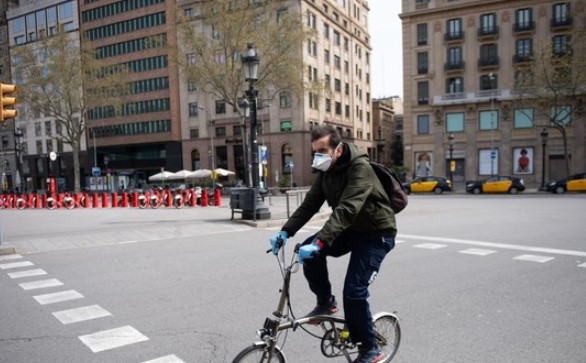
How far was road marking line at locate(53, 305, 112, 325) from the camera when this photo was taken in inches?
202

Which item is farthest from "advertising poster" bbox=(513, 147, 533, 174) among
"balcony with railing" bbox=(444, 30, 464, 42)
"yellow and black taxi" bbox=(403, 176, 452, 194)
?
"yellow and black taxi" bbox=(403, 176, 452, 194)

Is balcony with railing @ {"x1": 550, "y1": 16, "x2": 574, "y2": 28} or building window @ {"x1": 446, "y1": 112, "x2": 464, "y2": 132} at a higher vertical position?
balcony with railing @ {"x1": 550, "y1": 16, "x2": 574, "y2": 28}

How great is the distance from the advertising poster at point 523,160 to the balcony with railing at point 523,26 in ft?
37.4

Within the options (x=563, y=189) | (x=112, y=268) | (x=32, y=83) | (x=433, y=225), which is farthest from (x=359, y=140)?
(x=112, y=268)

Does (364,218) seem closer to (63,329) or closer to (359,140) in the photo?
(63,329)

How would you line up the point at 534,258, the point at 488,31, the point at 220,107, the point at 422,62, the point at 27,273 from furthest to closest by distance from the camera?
1. the point at 220,107
2. the point at 422,62
3. the point at 488,31
4. the point at 534,258
5. the point at 27,273

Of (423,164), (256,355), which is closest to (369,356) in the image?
(256,355)

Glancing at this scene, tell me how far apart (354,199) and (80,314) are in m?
3.89

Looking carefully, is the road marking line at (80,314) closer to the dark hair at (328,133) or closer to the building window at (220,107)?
the dark hair at (328,133)

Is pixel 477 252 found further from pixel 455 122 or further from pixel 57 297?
pixel 455 122

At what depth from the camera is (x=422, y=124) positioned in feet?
159

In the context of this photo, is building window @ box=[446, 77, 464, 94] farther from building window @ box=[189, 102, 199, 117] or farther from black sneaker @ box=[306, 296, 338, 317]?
black sneaker @ box=[306, 296, 338, 317]

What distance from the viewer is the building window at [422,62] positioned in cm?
4781

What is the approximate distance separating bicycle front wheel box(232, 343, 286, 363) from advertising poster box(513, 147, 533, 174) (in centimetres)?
4664
